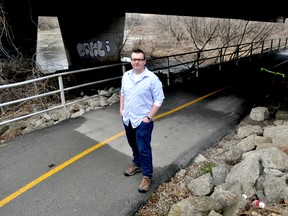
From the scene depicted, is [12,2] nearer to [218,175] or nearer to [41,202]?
[41,202]

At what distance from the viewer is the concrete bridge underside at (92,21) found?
13.0m

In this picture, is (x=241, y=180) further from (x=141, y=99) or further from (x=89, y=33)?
(x=89, y=33)

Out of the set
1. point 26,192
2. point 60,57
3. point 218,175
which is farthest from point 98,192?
point 60,57

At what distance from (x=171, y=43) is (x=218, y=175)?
30.1 meters

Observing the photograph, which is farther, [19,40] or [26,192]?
[19,40]

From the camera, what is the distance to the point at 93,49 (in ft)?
55.1

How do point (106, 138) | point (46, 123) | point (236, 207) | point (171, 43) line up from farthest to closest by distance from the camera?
point (171, 43) → point (46, 123) → point (106, 138) → point (236, 207)

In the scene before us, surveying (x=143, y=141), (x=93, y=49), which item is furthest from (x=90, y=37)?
(x=143, y=141)

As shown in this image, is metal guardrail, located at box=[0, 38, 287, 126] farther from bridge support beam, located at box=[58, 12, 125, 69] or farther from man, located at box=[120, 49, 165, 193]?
man, located at box=[120, 49, 165, 193]

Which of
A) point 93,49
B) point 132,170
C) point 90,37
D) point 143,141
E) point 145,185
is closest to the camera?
point 143,141

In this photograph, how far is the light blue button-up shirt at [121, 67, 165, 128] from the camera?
3.83m

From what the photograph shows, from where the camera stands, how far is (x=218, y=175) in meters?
4.62

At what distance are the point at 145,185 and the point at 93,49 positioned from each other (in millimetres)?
13754

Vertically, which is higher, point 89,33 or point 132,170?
point 89,33
